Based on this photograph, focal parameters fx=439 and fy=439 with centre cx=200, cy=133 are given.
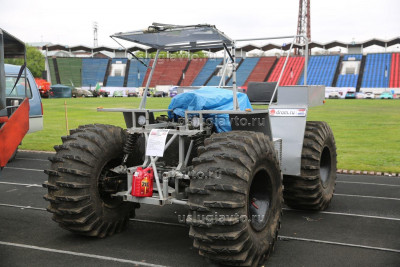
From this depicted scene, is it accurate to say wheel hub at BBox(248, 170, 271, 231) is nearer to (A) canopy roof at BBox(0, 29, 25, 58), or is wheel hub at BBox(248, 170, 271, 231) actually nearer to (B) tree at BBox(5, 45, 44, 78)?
(A) canopy roof at BBox(0, 29, 25, 58)

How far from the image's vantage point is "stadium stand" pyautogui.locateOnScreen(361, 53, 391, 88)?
6794cm

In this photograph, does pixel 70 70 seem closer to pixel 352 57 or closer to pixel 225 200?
pixel 352 57

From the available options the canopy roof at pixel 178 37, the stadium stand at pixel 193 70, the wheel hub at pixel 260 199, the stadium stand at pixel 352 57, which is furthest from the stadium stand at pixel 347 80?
the wheel hub at pixel 260 199

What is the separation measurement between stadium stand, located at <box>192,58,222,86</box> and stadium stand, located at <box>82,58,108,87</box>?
20.5 m

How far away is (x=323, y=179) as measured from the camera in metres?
7.80

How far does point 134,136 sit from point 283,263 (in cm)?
241

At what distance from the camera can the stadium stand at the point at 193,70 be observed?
76613 mm

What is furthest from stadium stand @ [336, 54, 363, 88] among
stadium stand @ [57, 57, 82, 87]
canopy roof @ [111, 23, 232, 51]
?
canopy roof @ [111, 23, 232, 51]

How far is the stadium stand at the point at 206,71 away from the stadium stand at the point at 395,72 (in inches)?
1072

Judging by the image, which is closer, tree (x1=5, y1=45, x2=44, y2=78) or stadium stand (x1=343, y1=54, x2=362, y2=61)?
stadium stand (x1=343, y1=54, x2=362, y2=61)

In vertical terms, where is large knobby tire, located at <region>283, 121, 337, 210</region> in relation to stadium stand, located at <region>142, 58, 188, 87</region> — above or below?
below

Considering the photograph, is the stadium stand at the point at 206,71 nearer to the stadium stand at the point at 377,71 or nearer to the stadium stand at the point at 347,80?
the stadium stand at the point at 347,80

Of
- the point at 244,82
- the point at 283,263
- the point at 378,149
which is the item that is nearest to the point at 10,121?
the point at 283,263

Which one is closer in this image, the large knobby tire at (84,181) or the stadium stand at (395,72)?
the large knobby tire at (84,181)
